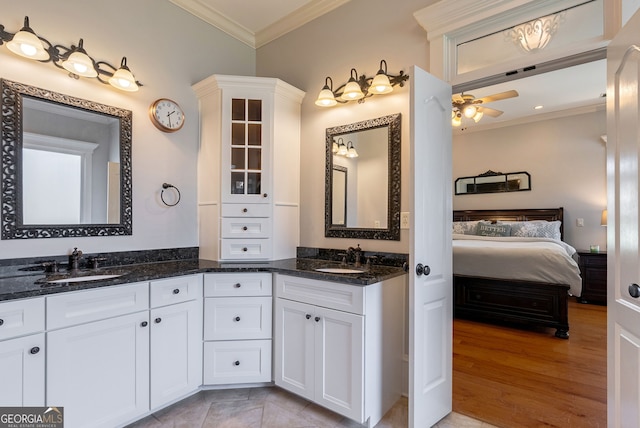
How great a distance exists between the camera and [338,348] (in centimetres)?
195

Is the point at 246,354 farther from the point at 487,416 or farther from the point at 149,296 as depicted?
the point at 487,416

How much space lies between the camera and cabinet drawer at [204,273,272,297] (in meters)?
2.26

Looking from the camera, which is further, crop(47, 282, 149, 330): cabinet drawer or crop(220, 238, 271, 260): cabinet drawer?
crop(220, 238, 271, 260): cabinet drawer

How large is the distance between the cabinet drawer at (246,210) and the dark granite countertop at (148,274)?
0.40 meters

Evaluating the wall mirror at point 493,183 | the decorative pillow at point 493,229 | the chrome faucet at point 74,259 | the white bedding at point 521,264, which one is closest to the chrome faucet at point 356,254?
the chrome faucet at point 74,259

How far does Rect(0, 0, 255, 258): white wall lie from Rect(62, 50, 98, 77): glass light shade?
125mm

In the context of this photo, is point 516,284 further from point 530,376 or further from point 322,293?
point 322,293

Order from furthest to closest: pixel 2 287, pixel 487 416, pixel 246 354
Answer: pixel 246 354
pixel 487 416
pixel 2 287

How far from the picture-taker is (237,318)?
2.26 m

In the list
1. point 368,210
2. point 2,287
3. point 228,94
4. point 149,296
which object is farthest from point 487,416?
point 228,94

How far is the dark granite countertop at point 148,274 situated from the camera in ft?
5.19

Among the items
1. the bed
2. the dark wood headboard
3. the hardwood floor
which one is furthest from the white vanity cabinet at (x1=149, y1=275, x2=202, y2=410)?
the dark wood headboard

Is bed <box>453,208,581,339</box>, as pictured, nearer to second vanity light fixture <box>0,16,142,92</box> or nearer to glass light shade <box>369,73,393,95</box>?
glass light shade <box>369,73,393,95</box>

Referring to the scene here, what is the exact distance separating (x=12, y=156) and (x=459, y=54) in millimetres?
2855
